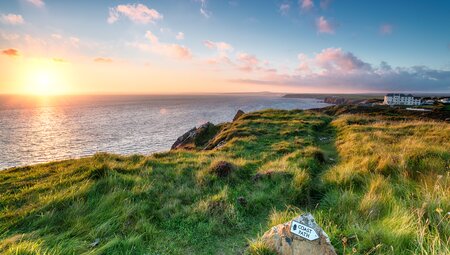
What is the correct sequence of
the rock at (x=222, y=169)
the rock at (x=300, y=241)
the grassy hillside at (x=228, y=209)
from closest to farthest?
the rock at (x=300, y=241), the grassy hillside at (x=228, y=209), the rock at (x=222, y=169)

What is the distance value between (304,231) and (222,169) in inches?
211

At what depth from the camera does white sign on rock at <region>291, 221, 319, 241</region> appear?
3326 millimetres

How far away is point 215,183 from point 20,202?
559 centimetres

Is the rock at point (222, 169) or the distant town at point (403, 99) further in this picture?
the distant town at point (403, 99)

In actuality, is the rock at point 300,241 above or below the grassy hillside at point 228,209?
above

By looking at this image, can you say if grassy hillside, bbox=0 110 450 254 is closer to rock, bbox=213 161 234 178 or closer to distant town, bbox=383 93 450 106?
rock, bbox=213 161 234 178

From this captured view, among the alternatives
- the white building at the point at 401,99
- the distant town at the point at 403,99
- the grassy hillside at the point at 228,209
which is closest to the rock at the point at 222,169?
the grassy hillside at the point at 228,209

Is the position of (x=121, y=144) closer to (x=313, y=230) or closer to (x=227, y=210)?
(x=227, y=210)

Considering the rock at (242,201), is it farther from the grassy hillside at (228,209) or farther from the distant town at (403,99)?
the distant town at (403,99)

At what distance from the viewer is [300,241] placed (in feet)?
11.3

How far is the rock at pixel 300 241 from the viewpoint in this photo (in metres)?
3.33

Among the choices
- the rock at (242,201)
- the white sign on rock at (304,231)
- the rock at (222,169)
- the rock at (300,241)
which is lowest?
the rock at (242,201)

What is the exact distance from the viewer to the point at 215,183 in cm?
786

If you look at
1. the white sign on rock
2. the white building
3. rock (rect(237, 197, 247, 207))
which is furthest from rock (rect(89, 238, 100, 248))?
the white building
